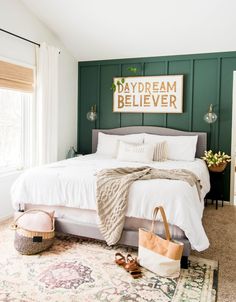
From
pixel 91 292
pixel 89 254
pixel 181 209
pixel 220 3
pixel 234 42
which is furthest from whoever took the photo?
pixel 234 42

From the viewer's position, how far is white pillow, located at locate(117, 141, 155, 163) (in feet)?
13.8

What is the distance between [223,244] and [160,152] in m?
1.63

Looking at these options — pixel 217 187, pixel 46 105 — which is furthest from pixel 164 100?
pixel 46 105

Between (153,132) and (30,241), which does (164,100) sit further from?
(30,241)

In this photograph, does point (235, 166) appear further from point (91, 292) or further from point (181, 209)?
point (91, 292)

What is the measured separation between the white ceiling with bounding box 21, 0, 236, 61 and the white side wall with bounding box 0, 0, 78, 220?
0.15 meters

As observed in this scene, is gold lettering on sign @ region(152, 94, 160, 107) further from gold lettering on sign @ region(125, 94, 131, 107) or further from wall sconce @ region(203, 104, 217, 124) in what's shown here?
wall sconce @ region(203, 104, 217, 124)

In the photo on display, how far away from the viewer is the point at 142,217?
2.74 metres

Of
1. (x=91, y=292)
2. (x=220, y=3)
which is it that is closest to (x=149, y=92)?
(x=220, y=3)

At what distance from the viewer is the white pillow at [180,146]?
14.5 feet

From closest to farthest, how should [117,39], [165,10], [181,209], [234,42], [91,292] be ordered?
[91,292] < [181,209] < [165,10] < [234,42] < [117,39]

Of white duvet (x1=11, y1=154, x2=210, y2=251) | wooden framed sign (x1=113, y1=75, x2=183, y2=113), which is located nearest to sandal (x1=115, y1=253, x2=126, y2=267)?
white duvet (x1=11, y1=154, x2=210, y2=251)

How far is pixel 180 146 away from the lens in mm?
4508

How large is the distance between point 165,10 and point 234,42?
45.4 inches
